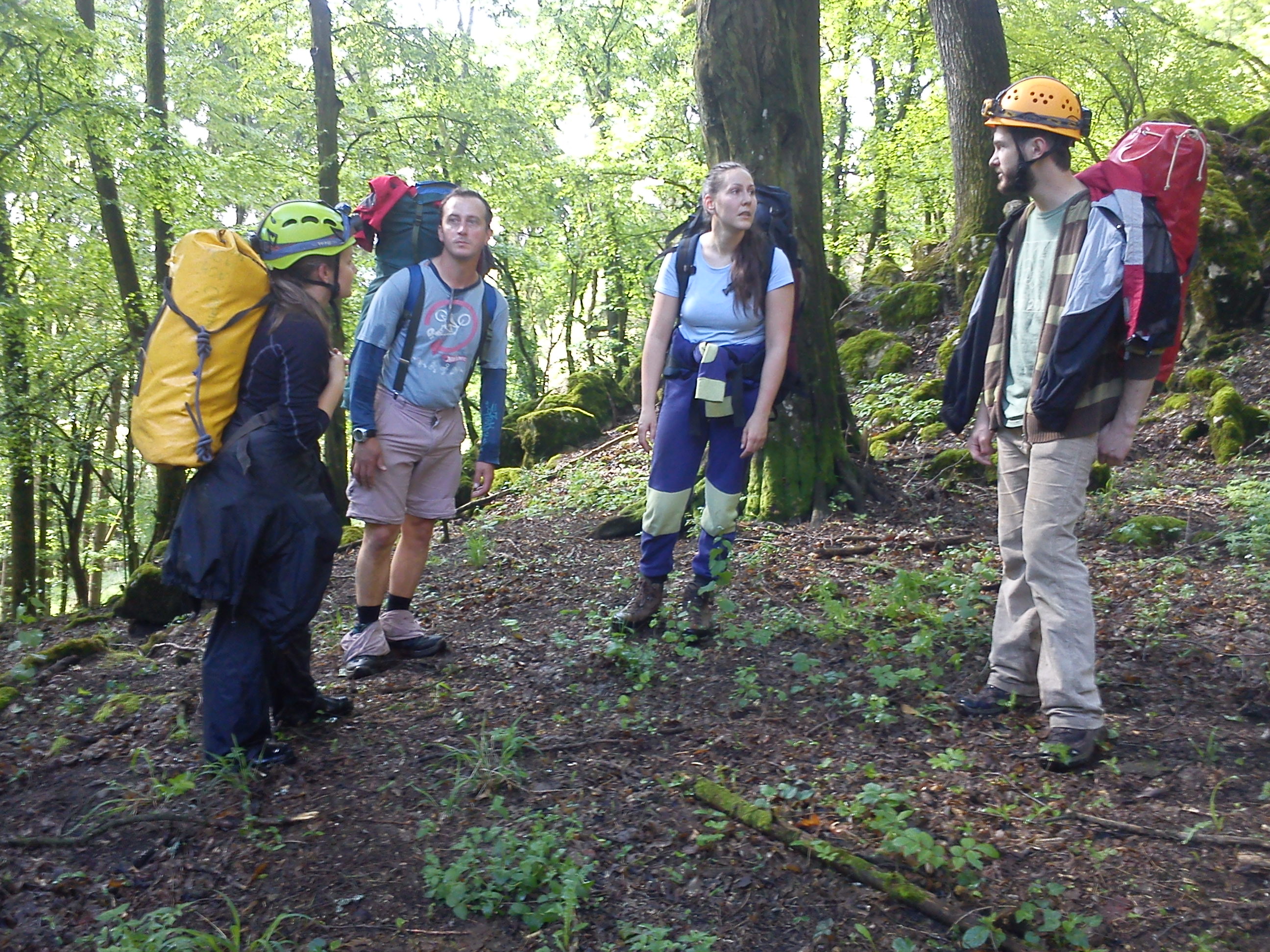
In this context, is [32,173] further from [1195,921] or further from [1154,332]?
[1195,921]

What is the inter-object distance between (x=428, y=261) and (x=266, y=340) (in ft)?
3.95

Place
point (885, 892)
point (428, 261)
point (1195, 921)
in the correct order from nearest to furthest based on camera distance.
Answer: point (1195, 921), point (885, 892), point (428, 261)

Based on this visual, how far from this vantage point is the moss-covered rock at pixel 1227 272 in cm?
873

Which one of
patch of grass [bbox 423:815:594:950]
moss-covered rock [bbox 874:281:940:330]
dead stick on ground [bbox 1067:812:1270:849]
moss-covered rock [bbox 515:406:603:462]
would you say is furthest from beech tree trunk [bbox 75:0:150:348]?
dead stick on ground [bbox 1067:812:1270:849]

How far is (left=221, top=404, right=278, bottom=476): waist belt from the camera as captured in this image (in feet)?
10.9

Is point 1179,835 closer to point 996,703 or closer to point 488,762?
point 996,703

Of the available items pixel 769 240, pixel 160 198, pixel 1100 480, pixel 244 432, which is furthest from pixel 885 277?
pixel 244 432

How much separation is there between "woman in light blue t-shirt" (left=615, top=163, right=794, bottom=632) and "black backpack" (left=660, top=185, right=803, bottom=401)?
0.7 inches

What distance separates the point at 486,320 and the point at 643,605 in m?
1.61

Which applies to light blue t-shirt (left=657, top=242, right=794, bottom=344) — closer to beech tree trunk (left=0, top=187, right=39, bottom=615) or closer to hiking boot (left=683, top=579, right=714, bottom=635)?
hiking boot (left=683, top=579, right=714, bottom=635)

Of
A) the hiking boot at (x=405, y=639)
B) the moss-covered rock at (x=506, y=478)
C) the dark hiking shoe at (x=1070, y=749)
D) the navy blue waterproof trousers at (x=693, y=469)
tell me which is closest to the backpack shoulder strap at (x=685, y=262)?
the navy blue waterproof trousers at (x=693, y=469)

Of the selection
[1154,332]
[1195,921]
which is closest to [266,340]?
[1154,332]

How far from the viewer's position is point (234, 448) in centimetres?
334

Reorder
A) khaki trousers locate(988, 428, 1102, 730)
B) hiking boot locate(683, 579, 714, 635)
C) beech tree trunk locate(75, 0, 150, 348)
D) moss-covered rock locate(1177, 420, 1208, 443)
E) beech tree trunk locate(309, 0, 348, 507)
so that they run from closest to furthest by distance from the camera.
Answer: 1. khaki trousers locate(988, 428, 1102, 730)
2. hiking boot locate(683, 579, 714, 635)
3. moss-covered rock locate(1177, 420, 1208, 443)
4. beech tree trunk locate(309, 0, 348, 507)
5. beech tree trunk locate(75, 0, 150, 348)
